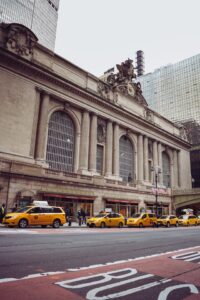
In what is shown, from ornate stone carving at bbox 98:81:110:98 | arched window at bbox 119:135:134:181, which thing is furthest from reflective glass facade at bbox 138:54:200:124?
ornate stone carving at bbox 98:81:110:98

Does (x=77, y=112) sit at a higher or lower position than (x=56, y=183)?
higher

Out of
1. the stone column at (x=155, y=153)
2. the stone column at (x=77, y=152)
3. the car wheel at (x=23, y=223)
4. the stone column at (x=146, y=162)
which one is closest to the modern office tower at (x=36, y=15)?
the stone column at (x=146, y=162)

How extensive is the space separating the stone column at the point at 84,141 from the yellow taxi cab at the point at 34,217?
15043 millimetres

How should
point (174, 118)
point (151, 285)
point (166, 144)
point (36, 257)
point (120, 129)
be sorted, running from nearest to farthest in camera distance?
point (151, 285) → point (36, 257) → point (120, 129) → point (166, 144) → point (174, 118)

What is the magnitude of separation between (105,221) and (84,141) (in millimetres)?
15726

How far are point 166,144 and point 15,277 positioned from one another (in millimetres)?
Result: 52831

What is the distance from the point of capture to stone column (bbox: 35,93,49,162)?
30.2 m

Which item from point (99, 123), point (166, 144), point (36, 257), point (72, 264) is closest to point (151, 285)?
point (72, 264)

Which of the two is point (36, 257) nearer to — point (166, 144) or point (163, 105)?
point (166, 144)

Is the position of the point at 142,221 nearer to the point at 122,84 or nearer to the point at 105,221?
the point at 105,221

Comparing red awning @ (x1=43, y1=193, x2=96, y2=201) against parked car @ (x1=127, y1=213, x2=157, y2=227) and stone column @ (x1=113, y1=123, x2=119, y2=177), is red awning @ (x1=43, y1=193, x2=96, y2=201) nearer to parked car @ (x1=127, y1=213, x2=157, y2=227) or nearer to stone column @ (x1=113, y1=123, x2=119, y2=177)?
parked car @ (x1=127, y1=213, x2=157, y2=227)

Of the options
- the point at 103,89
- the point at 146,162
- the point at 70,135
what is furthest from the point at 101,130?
the point at 146,162

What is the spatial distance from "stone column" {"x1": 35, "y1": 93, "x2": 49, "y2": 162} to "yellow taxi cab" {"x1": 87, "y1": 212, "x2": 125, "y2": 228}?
10.9 metres

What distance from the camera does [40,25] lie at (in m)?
99.6
